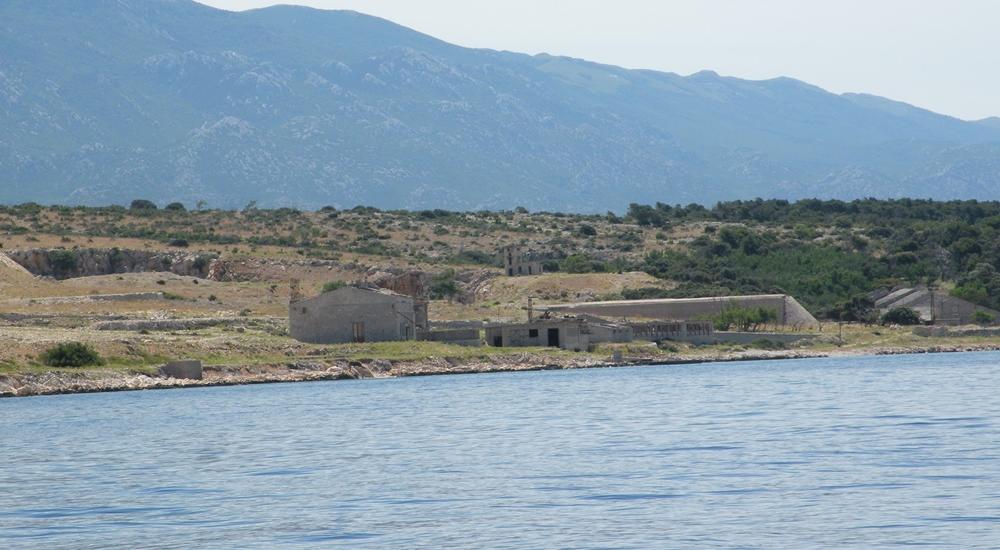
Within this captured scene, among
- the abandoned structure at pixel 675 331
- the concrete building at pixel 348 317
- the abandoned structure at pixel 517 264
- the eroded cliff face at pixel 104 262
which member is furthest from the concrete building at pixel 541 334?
the eroded cliff face at pixel 104 262

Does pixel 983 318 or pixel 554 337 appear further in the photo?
pixel 983 318

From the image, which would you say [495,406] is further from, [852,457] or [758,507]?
[758,507]

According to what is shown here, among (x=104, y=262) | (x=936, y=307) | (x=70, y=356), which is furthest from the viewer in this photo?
(x=104, y=262)

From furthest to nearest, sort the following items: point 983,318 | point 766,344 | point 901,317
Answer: point 983,318 < point 901,317 < point 766,344

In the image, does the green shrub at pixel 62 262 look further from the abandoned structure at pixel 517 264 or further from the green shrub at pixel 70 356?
the green shrub at pixel 70 356

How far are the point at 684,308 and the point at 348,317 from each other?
86.6 feet

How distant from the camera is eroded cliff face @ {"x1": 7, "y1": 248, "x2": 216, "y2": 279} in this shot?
380 ft

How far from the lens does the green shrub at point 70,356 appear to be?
242 feet

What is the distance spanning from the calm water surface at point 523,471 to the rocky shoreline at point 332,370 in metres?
A: 9.39

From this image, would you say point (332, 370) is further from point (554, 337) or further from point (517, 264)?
point (517, 264)

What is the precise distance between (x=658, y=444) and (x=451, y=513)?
11.3 m

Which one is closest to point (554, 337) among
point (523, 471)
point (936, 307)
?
point (936, 307)

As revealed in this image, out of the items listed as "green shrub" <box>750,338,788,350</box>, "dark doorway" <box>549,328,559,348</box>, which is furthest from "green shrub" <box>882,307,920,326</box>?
"dark doorway" <box>549,328,559,348</box>

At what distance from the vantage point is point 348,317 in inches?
3442
